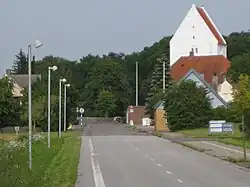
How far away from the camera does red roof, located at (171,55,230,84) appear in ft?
401

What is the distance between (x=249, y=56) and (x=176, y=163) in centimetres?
8003

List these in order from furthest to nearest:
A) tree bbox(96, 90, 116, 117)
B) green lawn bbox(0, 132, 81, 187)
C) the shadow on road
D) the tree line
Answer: tree bbox(96, 90, 116, 117)
the tree line
the shadow on road
green lawn bbox(0, 132, 81, 187)

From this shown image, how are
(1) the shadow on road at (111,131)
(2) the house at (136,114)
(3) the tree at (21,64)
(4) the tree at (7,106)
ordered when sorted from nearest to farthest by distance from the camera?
(1) the shadow on road at (111,131) < (4) the tree at (7,106) < (2) the house at (136,114) < (3) the tree at (21,64)

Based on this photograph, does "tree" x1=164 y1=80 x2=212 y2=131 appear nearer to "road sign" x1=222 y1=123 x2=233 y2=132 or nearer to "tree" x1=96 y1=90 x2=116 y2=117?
"road sign" x1=222 y1=123 x2=233 y2=132

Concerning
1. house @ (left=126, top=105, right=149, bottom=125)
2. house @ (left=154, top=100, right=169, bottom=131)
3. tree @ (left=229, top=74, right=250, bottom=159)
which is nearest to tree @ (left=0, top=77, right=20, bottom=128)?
house @ (left=154, top=100, right=169, bottom=131)

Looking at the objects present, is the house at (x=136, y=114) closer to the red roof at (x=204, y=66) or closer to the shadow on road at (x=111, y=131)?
the red roof at (x=204, y=66)

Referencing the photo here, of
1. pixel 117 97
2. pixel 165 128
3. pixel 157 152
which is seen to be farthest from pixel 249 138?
pixel 117 97

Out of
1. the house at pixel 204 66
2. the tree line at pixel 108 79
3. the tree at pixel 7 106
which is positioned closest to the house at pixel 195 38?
the tree line at pixel 108 79

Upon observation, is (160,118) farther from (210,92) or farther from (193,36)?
(193,36)

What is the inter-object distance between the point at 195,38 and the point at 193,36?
0.62 m

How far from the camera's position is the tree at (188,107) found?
7356 cm

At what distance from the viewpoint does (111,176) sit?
24547 millimetres

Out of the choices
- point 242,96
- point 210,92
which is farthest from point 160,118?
point 242,96

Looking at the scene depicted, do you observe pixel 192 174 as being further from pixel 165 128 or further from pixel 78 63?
pixel 78 63
